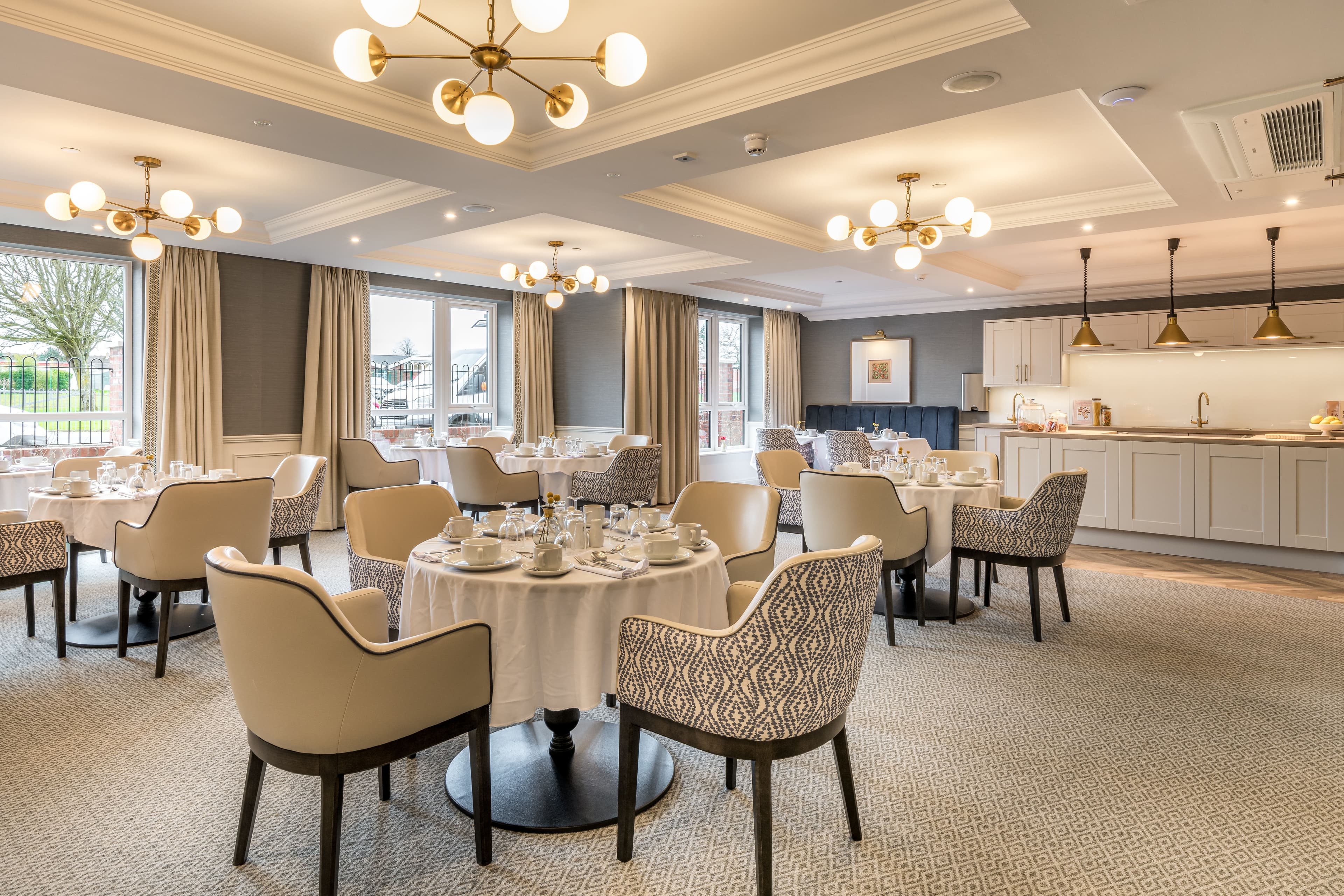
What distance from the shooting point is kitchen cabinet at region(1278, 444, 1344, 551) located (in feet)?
19.3

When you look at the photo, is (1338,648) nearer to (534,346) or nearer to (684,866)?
(684,866)

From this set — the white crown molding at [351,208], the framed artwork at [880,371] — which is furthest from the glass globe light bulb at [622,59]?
the framed artwork at [880,371]

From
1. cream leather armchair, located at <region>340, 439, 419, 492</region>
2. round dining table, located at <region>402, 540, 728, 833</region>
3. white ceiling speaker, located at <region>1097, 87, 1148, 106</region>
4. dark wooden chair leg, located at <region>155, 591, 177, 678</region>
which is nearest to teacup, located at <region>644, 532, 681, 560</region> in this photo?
round dining table, located at <region>402, 540, 728, 833</region>

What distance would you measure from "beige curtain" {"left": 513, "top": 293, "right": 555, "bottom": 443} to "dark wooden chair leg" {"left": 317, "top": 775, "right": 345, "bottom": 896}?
760 centimetres

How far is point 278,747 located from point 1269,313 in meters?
8.83

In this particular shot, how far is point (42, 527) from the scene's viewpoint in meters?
3.79

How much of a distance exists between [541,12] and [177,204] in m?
3.36

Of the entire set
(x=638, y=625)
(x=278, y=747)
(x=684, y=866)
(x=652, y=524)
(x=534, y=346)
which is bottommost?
(x=684, y=866)

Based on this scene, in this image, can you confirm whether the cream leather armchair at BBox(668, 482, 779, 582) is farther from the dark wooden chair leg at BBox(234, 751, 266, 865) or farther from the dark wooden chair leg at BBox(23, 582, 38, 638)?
the dark wooden chair leg at BBox(23, 582, 38, 638)

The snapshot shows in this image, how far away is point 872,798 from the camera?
2586 mm

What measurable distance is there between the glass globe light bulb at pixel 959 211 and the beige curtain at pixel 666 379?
5.18 metres

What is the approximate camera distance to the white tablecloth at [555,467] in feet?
23.2

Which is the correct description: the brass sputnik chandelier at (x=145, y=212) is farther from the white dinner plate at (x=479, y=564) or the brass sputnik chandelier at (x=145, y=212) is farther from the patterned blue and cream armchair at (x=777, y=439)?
the patterned blue and cream armchair at (x=777, y=439)

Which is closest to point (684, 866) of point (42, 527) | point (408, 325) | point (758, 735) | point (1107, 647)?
point (758, 735)
